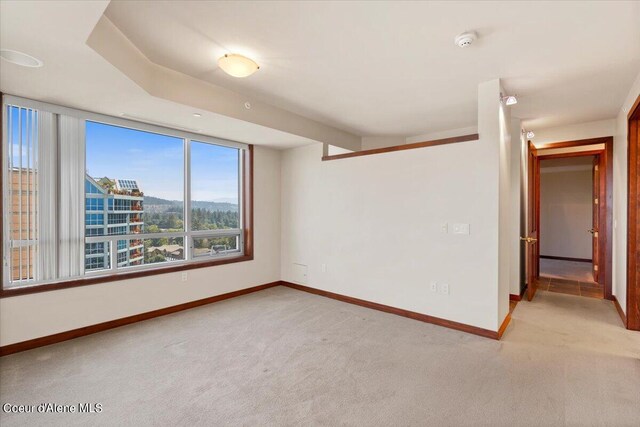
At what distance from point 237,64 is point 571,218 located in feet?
28.7

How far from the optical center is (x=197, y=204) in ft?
14.2

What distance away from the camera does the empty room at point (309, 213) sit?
2.01m

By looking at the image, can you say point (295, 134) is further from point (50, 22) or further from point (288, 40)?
point (50, 22)

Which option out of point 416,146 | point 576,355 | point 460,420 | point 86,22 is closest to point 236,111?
point 86,22

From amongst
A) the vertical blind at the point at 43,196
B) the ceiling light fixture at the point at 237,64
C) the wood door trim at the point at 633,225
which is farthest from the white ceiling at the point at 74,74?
the wood door trim at the point at 633,225

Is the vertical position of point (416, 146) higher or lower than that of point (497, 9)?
lower

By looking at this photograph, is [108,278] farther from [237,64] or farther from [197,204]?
[237,64]

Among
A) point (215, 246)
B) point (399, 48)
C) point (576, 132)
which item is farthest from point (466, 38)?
point (215, 246)

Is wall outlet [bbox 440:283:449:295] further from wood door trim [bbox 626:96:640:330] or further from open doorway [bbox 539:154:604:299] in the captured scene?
open doorway [bbox 539:154:604:299]

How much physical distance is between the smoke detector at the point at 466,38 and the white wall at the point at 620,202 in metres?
2.16

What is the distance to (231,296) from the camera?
→ 447cm

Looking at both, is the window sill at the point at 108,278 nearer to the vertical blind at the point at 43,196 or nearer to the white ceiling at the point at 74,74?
the vertical blind at the point at 43,196

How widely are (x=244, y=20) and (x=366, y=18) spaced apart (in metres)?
0.84

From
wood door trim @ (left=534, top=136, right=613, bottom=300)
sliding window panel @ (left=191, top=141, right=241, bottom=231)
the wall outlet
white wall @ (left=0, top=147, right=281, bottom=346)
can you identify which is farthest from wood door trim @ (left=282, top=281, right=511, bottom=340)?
wood door trim @ (left=534, top=136, right=613, bottom=300)
